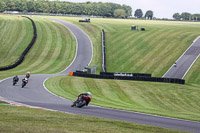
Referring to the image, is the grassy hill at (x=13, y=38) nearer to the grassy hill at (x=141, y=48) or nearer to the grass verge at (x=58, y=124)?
the grassy hill at (x=141, y=48)

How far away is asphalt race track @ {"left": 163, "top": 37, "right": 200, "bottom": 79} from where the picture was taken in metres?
60.2

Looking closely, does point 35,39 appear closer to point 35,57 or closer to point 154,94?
point 35,57

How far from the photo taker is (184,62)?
67.4 m

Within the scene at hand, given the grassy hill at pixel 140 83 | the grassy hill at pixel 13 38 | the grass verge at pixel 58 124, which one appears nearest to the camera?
the grass verge at pixel 58 124

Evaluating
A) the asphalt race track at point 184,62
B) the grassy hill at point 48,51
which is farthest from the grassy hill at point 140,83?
the grassy hill at point 48,51

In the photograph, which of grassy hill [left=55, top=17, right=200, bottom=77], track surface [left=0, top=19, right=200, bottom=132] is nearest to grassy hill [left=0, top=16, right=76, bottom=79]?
grassy hill [left=55, top=17, right=200, bottom=77]

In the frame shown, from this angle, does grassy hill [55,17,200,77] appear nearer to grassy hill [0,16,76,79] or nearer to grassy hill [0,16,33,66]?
grassy hill [0,16,76,79]

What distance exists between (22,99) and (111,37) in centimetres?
6549

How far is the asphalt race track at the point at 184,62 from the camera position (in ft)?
198

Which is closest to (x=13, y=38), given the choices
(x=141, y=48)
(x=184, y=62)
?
(x=141, y=48)

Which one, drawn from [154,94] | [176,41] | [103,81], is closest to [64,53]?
[176,41]

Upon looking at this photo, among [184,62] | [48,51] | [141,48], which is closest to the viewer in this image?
[184,62]

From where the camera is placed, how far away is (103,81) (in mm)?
48594

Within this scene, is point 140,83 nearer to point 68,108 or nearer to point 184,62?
point 184,62
